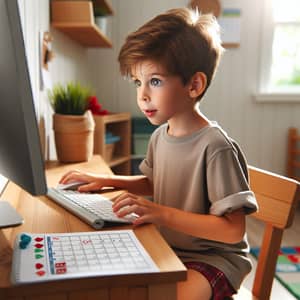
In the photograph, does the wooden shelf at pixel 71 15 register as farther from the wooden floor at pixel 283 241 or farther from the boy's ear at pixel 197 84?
the wooden floor at pixel 283 241

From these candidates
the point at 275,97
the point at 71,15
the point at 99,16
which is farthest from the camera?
the point at 275,97

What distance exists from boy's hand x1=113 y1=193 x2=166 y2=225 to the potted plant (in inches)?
33.9

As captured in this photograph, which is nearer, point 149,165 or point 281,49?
point 149,165

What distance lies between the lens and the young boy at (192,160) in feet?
2.89

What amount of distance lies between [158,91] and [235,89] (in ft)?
8.03

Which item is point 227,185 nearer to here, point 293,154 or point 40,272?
point 40,272

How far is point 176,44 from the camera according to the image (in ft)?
3.25

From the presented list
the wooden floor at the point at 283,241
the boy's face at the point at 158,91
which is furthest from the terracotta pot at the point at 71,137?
the wooden floor at the point at 283,241

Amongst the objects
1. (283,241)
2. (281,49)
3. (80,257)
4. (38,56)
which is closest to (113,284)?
(80,257)

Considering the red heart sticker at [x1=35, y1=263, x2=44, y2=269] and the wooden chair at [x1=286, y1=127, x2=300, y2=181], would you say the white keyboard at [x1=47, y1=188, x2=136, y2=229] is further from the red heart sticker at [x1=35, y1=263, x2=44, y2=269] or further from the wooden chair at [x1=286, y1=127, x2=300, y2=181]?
the wooden chair at [x1=286, y1=127, x2=300, y2=181]

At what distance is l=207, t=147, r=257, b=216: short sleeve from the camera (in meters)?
0.88

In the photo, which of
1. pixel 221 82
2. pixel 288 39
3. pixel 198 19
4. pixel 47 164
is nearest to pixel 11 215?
pixel 198 19

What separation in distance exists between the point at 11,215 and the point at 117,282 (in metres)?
0.34

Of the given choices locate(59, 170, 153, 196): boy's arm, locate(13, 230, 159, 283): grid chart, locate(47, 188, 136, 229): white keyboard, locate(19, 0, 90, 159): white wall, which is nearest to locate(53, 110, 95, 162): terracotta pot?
locate(19, 0, 90, 159): white wall
